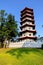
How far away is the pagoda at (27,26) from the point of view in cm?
5567

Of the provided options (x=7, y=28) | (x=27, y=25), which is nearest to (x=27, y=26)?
(x=27, y=25)

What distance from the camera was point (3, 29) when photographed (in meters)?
45.4

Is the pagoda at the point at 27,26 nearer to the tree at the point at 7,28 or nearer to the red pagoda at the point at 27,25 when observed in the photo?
the red pagoda at the point at 27,25

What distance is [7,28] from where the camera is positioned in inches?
1806

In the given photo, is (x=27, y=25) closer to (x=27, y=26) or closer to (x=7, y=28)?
(x=27, y=26)

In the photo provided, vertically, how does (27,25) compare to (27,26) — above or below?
above

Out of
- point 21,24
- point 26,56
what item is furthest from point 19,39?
point 26,56

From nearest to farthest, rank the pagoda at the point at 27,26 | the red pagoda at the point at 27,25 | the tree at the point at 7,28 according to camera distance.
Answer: the tree at the point at 7,28 → the pagoda at the point at 27,26 → the red pagoda at the point at 27,25

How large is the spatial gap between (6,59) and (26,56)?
3.26 metres

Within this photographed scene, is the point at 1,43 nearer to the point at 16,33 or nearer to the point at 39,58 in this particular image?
the point at 16,33

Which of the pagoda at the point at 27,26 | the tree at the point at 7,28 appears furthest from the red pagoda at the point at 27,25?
the tree at the point at 7,28

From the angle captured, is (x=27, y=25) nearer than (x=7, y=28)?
No

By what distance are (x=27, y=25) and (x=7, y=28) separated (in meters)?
14.1

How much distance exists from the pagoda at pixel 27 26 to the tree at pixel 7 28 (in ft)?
29.4
